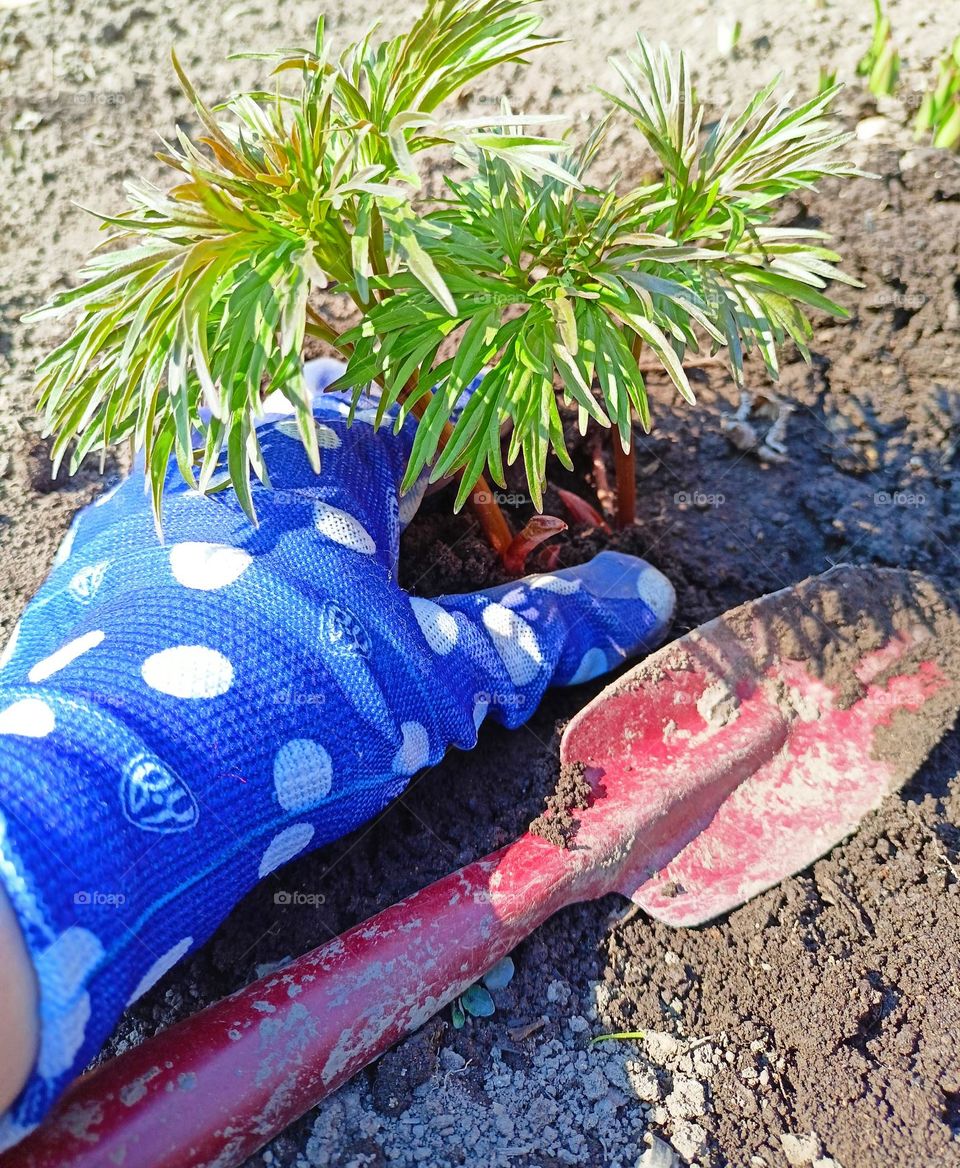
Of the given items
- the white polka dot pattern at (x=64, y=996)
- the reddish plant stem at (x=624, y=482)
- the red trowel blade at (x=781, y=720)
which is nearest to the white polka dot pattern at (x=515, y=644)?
the red trowel blade at (x=781, y=720)

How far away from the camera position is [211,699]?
113cm

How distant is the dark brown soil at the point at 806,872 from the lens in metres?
1.32

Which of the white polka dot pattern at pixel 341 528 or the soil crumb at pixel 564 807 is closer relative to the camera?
the white polka dot pattern at pixel 341 528

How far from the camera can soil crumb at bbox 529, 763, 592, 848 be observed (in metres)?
1.47

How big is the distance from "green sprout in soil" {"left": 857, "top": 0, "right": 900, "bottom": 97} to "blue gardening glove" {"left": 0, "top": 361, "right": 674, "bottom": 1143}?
169 centimetres

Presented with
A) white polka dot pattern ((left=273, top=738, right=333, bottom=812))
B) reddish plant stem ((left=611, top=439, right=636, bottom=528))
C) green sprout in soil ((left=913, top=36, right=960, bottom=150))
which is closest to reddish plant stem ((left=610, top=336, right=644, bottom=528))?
reddish plant stem ((left=611, top=439, right=636, bottom=528))

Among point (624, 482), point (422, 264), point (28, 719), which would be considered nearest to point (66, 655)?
point (28, 719)

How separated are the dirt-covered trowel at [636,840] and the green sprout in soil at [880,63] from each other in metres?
1.40

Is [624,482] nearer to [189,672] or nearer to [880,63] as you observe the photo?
[189,672]

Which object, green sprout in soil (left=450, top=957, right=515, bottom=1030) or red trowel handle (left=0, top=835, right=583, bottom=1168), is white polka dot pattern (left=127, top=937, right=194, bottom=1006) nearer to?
red trowel handle (left=0, top=835, right=583, bottom=1168)

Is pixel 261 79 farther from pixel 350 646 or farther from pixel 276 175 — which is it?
pixel 350 646

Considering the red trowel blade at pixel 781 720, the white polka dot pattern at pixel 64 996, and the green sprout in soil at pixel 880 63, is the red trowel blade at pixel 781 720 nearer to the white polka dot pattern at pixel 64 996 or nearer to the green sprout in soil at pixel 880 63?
the white polka dot pattern at pixel 64 996

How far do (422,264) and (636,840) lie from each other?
39.4 inches

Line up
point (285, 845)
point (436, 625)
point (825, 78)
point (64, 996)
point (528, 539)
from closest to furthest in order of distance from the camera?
point (64, 996) → point (285, 845) → point (436, 625) → point (528, 539) → point (825, 78)
